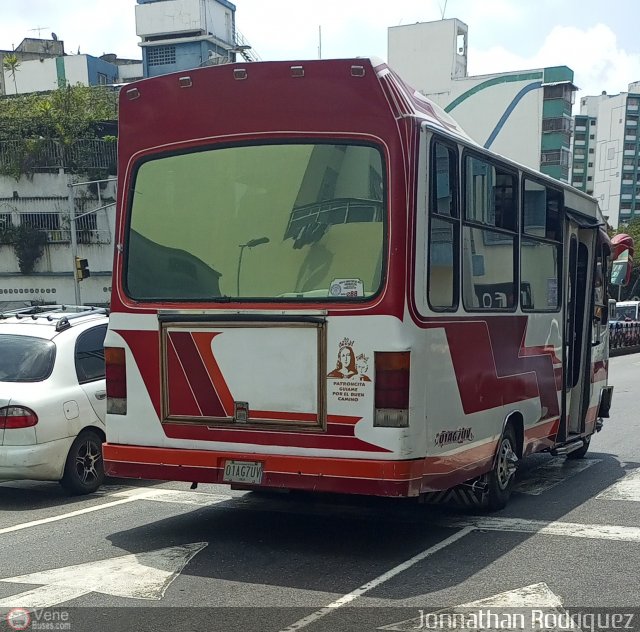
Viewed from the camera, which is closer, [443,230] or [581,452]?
[443,230]

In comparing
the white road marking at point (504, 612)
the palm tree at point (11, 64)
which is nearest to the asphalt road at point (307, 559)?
the white road marking at point (504, 612)

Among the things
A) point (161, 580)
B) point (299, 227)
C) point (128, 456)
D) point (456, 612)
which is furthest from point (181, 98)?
point (456, 612)

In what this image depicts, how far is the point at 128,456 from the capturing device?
259 inches

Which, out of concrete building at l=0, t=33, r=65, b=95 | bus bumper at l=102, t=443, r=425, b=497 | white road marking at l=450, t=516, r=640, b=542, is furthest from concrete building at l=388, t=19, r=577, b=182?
bus bumper at l=102, t=443, r=425, b=497

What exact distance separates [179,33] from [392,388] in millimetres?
83819

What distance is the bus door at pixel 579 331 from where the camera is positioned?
959 centimetres

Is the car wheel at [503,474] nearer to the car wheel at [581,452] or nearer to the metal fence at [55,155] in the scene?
the car wheel at [581,452]

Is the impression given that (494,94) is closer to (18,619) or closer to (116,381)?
(116,381)

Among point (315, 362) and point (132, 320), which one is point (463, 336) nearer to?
point (315, 362)

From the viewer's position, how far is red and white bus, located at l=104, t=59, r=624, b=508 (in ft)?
19.3

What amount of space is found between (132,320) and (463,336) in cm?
249

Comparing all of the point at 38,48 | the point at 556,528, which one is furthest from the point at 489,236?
the point at 38,48

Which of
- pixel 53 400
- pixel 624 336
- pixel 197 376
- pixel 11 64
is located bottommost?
pixel 624 336

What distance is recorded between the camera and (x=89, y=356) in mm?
8680
